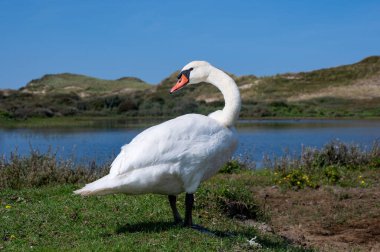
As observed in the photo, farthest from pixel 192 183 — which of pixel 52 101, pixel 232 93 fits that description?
pixel 52 101

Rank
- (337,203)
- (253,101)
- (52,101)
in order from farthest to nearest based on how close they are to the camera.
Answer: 1. (253,101)
2. (52,101)
3. (337,203)

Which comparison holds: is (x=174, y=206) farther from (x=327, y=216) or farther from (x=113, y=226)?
(x=327, y=216)

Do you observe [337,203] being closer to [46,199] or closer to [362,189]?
[362,189]

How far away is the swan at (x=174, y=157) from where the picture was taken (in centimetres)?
Answer: 607

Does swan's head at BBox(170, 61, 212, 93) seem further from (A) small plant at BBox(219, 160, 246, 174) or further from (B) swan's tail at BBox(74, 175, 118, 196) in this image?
(A) small plant at BBox(219, 160, 246, 174)

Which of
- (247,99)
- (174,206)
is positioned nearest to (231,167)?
(174,206)

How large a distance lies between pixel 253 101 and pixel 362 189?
137 feet

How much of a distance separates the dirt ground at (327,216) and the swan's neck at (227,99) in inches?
95.0

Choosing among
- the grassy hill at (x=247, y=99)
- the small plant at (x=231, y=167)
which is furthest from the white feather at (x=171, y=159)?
the grassy hill at (x=247, y=99)

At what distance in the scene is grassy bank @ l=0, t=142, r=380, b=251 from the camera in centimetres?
640

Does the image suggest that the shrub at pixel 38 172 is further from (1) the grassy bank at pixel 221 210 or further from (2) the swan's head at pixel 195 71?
(2) the swan's head at pixel 195 71

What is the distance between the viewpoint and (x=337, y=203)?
10234 mm

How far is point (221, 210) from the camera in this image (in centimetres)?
876

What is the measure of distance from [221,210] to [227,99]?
8.58 feet
